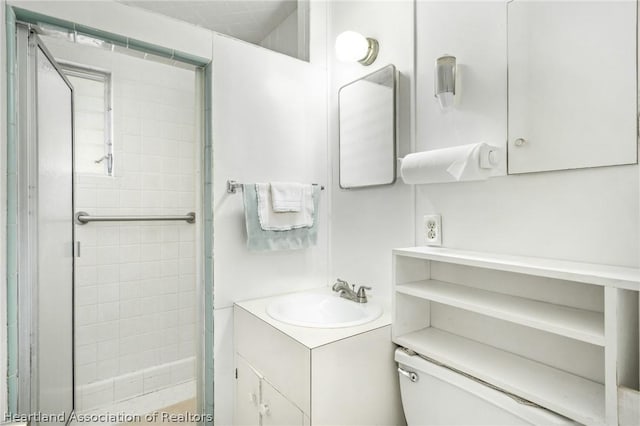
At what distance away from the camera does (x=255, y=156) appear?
1.61 metres

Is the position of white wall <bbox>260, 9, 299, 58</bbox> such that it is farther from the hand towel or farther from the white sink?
the white sink

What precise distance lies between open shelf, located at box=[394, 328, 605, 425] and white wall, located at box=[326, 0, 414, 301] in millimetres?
373

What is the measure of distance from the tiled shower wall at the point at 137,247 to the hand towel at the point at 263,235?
67 cm

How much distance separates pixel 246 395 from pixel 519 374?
106cm

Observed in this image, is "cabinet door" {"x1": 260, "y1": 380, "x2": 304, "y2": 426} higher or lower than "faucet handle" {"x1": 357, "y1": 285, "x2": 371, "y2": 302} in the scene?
lower

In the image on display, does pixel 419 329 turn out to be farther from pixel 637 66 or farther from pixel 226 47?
pixel 226 47

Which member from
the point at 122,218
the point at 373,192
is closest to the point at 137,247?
the point at 122,218

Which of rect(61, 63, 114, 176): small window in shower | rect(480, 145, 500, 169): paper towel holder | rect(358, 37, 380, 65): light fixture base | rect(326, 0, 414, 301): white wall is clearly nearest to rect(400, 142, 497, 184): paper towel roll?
rect(480, 145, 500, 169): paper towel holder

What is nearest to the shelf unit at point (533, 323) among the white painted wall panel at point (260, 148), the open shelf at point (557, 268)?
the open shelf at point (557, 268)

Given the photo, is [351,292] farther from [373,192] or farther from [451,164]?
[451,164]

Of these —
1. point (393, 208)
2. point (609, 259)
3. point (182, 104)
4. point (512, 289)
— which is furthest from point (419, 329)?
point (182, 104)

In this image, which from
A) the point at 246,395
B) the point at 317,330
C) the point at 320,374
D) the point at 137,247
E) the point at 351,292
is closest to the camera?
the point at 320,374

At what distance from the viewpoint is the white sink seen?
4.67ft

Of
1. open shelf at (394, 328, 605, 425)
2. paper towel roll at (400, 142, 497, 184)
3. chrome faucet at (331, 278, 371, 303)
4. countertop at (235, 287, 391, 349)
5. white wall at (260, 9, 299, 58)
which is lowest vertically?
open shelf at (394, 328, 605, 425)
